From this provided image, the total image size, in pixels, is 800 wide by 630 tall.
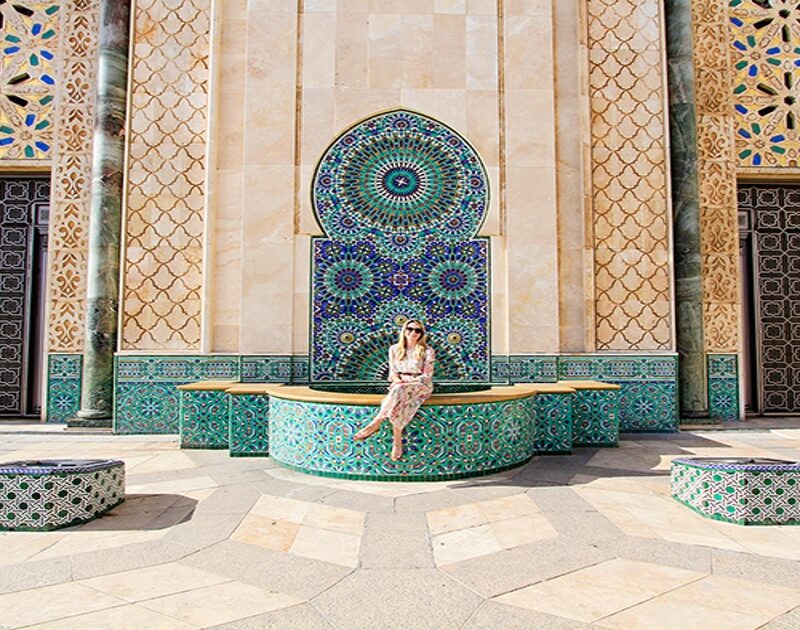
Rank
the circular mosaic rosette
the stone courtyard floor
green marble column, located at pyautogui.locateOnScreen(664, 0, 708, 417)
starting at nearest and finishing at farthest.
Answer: the stone courtyard floor, the circular mosaic rosette, green marble column, located at pyautogui.locateOnScreen(664, 0, 708, 417)

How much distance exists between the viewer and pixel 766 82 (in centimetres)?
616

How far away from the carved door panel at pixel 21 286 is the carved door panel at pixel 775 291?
25.4 feet

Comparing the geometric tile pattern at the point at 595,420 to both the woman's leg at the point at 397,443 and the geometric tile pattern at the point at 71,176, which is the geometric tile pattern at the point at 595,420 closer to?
the woman's leg at the point at 397,443

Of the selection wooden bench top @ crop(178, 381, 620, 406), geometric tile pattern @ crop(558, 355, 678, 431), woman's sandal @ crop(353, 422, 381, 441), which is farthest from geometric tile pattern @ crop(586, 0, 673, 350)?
woman's sandal @ crop(353, 422, 381, 441)

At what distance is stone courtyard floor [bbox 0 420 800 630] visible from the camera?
1.89m

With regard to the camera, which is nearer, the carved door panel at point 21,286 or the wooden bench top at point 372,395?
the wooden bench top at point 372,395

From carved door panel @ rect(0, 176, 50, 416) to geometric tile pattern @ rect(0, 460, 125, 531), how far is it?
12.4ft

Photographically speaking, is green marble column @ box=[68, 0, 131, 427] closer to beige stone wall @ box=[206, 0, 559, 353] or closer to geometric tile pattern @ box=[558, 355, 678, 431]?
beige stone wall @ box=[206, 0, 559, 353]

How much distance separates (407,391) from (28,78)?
5.55m

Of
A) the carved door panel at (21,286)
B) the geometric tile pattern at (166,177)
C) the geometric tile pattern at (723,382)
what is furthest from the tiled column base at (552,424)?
the carved door panel at (21,286)

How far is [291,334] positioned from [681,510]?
3422 mm

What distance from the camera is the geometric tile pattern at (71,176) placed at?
5.84m

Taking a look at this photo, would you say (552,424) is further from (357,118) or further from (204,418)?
(357,118)

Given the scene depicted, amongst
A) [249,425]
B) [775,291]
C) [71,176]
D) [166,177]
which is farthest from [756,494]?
[71,176]
